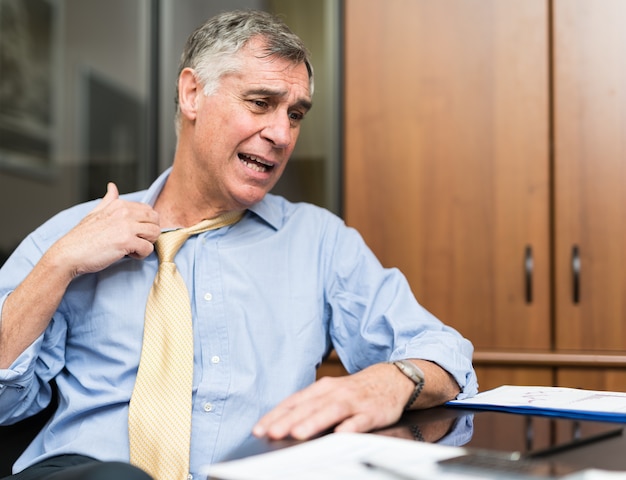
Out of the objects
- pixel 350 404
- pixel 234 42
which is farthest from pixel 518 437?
pixel 234 42

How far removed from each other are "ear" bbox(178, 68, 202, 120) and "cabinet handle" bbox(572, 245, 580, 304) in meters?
1.29

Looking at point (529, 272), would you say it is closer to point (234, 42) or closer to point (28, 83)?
point (234, 42)

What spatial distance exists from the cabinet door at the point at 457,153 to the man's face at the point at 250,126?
948mm

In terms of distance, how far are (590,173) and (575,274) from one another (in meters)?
0.31

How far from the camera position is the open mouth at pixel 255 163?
5.07 ft

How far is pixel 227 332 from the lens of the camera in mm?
1445

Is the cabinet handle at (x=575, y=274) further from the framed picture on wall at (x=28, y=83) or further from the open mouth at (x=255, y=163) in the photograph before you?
the framed picture on wall at (x=28, y=83)

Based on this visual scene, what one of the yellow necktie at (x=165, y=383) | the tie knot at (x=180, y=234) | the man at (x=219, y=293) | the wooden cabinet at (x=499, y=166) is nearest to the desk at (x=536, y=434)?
the man at (x=219, y=293)

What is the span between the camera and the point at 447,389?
4.02ft

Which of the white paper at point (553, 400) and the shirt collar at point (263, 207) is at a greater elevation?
the shirt collar at point (263, 207)

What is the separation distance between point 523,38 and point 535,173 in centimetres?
42

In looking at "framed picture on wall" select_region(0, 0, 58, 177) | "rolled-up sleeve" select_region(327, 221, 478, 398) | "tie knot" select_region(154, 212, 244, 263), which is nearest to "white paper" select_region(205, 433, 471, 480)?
"rolled-up sleeve" select_region(327, 221, 478, 398)

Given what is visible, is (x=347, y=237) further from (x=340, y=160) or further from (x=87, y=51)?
(x=87, y=51)

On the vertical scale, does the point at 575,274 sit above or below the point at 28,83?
below
